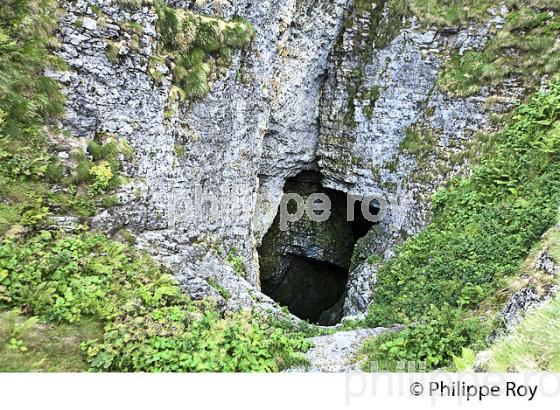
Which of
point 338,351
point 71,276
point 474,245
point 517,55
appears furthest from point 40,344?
point 517,55

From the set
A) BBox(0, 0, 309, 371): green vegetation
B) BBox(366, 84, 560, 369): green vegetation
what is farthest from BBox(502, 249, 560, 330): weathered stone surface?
BBox(0, 0, 309, 371): green vegetation

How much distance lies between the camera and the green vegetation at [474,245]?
23.6 feet

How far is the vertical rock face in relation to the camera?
9016 mm

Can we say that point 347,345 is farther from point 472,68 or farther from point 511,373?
point 472,68

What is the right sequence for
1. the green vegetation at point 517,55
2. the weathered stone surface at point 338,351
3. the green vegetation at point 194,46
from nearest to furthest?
the weathered stone surface at point 338,351
the green vegetation at point 194,46
the green vegetation at point 517,55

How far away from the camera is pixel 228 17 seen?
11398 millimetres

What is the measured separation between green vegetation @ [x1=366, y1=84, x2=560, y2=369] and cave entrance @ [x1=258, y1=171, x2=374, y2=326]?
22.5ft

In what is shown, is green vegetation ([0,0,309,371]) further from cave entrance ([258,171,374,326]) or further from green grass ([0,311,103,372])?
cave entrance ([258,171,374,326])

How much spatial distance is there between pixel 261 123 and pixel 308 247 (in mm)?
7921

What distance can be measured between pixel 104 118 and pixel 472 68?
12.2 metres

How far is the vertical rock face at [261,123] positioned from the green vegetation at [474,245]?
1484mm

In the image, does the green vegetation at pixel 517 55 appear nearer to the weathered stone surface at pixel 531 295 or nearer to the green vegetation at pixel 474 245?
the green vegetation at pixel 474 245

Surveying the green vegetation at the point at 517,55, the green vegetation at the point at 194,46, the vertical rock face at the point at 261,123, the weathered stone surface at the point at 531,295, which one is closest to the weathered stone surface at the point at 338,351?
the vertical rock face at the point at 261,123

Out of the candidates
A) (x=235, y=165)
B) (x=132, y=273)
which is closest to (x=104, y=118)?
(x=132, y=273)
